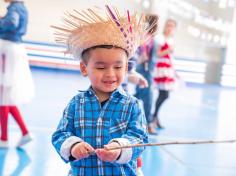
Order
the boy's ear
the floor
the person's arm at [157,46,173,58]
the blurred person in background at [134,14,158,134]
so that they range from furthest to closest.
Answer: the person's arm at [157,46,173,58] → the blurred person in background at [134,14,158,134] → the floor → the boy's ear

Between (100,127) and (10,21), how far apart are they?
205cm

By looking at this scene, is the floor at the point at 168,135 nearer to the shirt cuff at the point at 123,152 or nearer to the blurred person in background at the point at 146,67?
the blurred person in background at the point at 146,67

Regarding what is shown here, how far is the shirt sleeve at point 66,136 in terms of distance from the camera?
1315 millimetres

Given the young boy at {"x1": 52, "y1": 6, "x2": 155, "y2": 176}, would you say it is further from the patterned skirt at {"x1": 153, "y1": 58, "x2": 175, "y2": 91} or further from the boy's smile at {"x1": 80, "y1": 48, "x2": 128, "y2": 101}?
the patterned skirt at {"x1": 153, "y1": 58, "x2": 175, "y2": 91}

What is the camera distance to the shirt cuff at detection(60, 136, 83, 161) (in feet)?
4.27

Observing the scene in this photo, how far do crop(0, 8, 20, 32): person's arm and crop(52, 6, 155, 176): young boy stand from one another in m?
1.87

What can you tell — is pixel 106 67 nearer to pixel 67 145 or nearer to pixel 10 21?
pixel 67 145

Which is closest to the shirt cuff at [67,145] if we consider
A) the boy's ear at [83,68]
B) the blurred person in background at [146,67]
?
the boy's ear at [83,68]

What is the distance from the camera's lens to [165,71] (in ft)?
13.9

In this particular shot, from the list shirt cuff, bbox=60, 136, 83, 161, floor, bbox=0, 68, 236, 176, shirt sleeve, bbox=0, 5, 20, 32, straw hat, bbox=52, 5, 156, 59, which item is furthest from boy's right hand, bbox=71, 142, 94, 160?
shirt sleeve, bbox=0, 5, 20, 32

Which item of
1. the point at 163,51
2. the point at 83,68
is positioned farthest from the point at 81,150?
the point at 163,51

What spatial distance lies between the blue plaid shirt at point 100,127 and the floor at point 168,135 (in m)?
1.53

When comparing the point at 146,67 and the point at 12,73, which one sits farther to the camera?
the point at 146,67

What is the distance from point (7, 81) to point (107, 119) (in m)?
2.08
